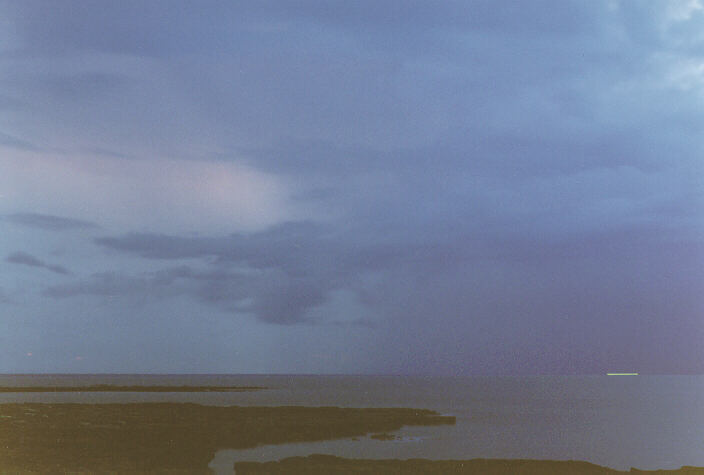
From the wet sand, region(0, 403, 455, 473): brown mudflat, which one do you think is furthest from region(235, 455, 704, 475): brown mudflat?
region(0, 403, 455, 473): brown mudflat

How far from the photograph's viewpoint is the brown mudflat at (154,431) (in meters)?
34.8

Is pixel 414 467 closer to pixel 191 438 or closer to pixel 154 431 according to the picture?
pixel 191 438

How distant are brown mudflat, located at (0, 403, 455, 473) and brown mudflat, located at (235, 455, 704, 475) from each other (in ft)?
13.9

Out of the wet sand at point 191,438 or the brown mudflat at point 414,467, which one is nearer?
the brown mudflat at point 414,467

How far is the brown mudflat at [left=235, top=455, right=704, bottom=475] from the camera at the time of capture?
33.7 m

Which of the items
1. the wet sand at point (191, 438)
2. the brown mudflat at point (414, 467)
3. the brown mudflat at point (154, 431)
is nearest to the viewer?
the brown mudflat at point (414, 467)

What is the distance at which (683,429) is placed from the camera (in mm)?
73438

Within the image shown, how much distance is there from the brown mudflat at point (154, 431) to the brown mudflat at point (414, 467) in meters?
4.25

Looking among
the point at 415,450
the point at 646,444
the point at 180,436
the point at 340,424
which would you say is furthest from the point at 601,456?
the point at 180,436

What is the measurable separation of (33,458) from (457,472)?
24434 mm

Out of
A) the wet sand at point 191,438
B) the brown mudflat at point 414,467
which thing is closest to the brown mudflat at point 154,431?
the wet sand at point 191,438

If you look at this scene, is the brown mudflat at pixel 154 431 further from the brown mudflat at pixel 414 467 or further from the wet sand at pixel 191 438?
the brown mudflat at pixel 414 467

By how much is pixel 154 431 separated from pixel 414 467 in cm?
2306

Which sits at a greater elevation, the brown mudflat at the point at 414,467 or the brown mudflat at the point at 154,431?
the brown mudflat at the point at 414,467
